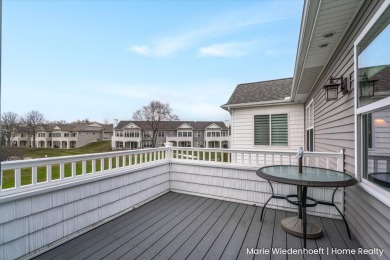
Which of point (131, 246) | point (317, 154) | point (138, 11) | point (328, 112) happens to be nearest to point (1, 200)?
point (131, 246)

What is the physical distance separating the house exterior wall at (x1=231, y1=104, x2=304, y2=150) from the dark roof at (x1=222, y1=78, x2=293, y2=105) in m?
0.33

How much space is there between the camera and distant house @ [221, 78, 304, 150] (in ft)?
20.8

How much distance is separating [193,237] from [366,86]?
9.02 feet

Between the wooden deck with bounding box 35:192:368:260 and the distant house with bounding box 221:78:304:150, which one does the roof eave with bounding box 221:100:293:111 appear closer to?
the distant house with bounding box 221:78:304:150

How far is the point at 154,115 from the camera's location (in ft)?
108

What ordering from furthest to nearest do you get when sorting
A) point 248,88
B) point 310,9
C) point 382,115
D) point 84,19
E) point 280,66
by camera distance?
point 280,66 → point 248,88 → point 84,19 → point 310,9 → point 382,115

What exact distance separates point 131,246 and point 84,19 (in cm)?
673

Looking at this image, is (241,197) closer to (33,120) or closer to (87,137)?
(33,120)

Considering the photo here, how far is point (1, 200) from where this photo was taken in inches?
73.5

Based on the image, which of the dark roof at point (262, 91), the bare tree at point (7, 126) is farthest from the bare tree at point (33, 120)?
the dark roof at point (262, 91)

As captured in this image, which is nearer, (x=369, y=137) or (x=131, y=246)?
(x=369, y=137)

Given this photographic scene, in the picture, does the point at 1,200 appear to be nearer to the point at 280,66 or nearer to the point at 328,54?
the point at 328,54

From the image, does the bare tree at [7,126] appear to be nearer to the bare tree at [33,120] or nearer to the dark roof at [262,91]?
the dark roof at [262,91]

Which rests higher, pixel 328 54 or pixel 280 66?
pixel 280 66
